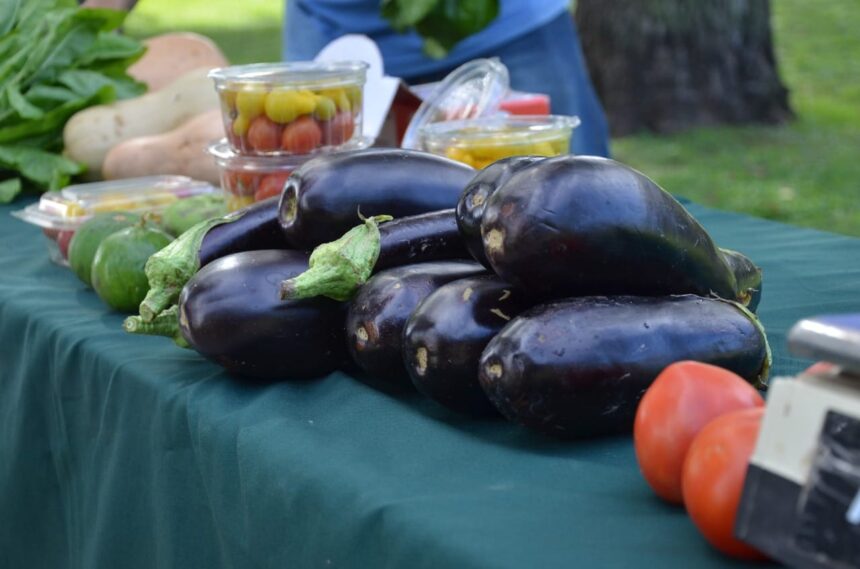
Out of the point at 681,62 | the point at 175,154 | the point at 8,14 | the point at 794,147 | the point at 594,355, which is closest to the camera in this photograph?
the point at 594,355

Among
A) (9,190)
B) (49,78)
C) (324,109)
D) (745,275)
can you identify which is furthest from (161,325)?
(49,78)

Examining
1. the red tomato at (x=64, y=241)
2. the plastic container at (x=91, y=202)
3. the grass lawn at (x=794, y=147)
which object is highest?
the plastic container at (x=91, y=202)

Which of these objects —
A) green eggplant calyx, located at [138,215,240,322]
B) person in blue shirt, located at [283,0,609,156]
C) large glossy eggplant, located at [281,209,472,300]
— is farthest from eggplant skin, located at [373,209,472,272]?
person in blue shirt, located at [283,0,609,156]

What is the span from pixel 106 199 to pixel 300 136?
47 cm

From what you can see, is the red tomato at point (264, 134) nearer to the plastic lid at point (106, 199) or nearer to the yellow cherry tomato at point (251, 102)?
the yellow cherry tomato at point (251, 102)

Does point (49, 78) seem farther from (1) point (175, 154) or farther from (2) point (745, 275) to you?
(2) point (745, 275)

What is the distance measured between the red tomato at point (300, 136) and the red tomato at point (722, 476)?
49.3 inches

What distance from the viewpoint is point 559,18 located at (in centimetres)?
358

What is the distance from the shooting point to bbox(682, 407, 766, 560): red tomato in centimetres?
89

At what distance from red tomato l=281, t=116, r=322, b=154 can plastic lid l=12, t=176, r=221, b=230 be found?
13.1 inches

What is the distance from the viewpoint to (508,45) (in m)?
3.48

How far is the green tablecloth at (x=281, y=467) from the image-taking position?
1.00 metres

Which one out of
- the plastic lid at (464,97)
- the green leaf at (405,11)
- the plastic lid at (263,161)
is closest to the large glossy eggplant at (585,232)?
the plastic lid at (263,161)

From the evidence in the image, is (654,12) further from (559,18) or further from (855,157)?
(559,18)
